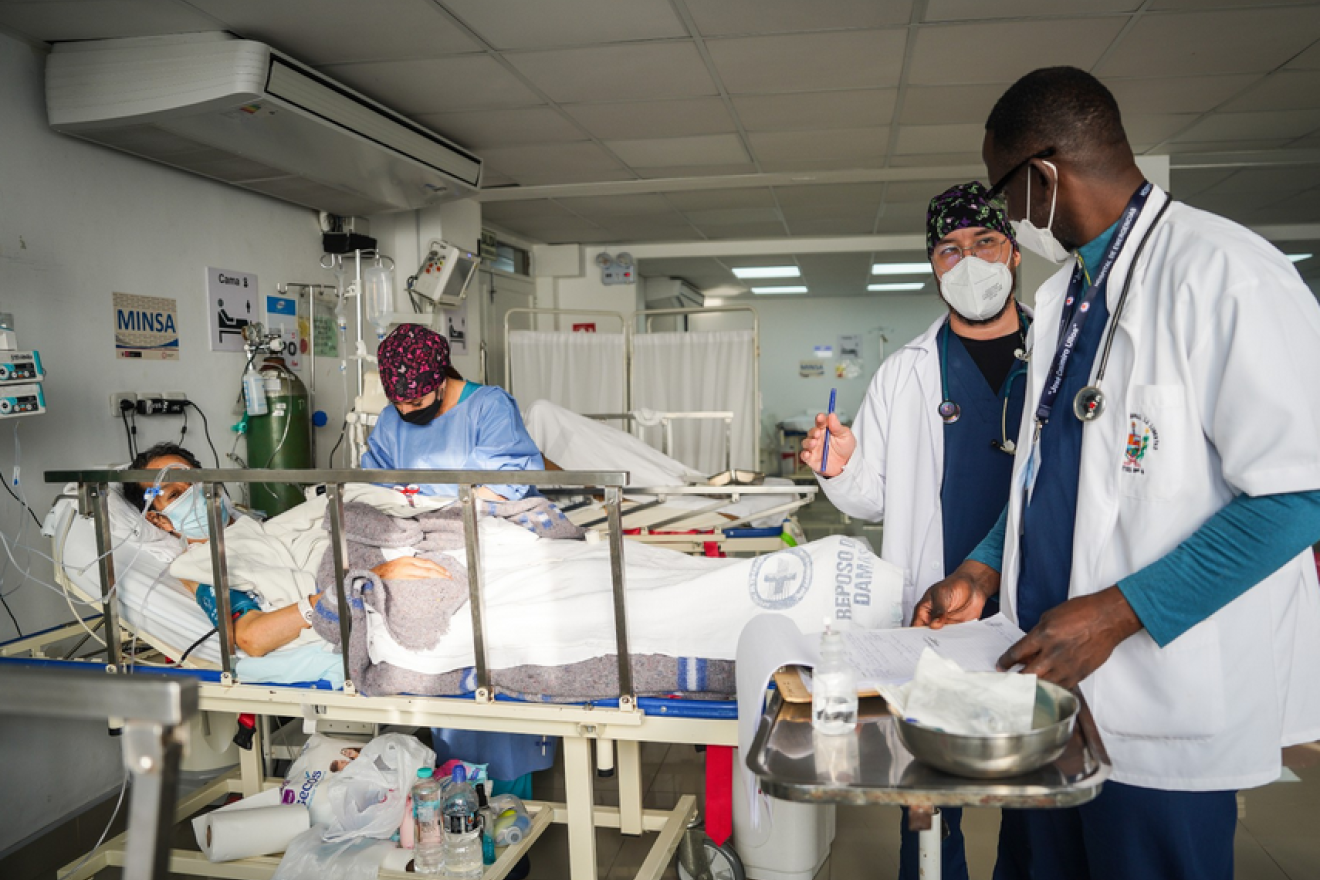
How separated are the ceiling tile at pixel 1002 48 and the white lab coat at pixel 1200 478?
235 cm

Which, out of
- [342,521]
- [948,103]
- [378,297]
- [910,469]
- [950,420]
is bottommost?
[342,521]

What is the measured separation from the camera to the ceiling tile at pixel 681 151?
4555mm

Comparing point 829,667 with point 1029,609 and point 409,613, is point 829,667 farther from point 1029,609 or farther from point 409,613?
point 409,613

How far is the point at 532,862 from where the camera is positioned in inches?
105

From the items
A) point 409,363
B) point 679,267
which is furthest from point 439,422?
point 679,267

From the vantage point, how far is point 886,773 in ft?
Answer: 2.95

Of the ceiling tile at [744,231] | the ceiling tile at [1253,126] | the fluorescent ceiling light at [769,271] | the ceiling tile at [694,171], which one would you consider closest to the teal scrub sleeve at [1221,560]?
the ceiling tile at [1253,126]

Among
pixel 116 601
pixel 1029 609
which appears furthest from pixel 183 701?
pixel 116 601

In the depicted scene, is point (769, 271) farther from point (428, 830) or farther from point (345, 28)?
point (428, 830)

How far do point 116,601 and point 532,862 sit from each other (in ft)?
4.48

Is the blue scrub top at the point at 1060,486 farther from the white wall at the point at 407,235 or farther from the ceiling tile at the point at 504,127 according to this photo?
the white wall at the point at 407,235

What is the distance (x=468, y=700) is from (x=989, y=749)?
1.45 meters

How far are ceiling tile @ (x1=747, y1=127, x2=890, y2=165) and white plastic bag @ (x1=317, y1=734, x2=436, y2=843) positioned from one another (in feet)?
10.9

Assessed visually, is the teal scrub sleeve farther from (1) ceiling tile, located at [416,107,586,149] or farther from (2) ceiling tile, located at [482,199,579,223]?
(2) ceiling tile, located at [482,199,579,223]
